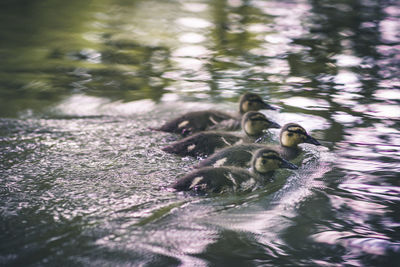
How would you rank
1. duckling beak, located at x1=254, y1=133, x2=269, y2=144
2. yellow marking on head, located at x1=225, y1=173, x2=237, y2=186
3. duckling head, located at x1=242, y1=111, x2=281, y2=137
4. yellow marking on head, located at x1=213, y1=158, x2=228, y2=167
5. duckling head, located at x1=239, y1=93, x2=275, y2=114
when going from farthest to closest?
duckling head, located at x1=239, y1=93, x2=275, y2=114, duckling beak, located at x1=254, y1=133, x2=269, y2=144, duckling head, located at x1=242, y1=111, x2=281, y2=137, yellow marking on head, located at x1=213, y1=158, x2=228, y2=167, yellow marking on head, located at x1=225, y1=173, x2=237, y2=186

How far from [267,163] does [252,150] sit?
1.13ft

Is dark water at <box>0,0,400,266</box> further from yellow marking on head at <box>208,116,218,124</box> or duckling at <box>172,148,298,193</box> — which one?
yellow marking on head at <box>208,116,218,124</box>

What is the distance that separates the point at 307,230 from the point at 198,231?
59 cm

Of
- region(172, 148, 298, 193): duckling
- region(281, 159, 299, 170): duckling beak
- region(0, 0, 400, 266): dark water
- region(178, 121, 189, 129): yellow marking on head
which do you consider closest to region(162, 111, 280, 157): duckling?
region(0, 0, 400, 266): dark water

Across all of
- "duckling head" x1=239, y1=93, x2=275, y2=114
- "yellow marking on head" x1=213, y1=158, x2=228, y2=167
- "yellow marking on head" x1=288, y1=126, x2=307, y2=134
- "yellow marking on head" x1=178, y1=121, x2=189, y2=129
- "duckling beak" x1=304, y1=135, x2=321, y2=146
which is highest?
"duckling head" x1=239, y1=93, x2=275, y2=114

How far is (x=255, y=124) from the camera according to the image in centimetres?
476

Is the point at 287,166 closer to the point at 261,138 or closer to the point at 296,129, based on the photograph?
the point at 296,129

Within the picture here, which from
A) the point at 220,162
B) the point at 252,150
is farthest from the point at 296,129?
the point at 220,162

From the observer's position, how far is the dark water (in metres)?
2.89

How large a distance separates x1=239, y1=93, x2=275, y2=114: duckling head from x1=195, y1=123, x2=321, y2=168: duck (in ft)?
2.67

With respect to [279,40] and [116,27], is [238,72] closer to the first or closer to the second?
[279,40]

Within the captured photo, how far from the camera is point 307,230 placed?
10.0 ft

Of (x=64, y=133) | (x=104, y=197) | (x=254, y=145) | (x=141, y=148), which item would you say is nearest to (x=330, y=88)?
(x=254, y=145)

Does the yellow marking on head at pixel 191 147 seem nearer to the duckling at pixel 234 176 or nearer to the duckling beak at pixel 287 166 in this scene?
the duckling at pixel 234 176
